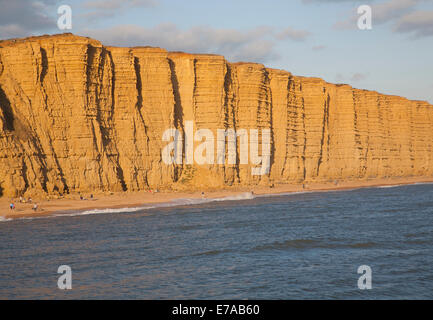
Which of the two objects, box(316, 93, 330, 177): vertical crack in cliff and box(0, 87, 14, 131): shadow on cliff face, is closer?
box(0, 87, 14, 131): shadow on cliff face

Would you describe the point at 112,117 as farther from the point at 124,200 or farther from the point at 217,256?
the point at 217,256

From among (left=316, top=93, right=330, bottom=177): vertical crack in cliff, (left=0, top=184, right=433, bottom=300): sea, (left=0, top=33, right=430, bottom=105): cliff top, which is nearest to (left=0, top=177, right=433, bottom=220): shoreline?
(left=0, top=184, right=433, bottom=300): sea

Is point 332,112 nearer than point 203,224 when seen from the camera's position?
No

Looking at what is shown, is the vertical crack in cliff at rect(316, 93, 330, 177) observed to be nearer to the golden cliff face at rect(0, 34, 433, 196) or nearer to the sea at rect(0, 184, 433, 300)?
the golden cliff face at rect(0, 34, 433, 196)

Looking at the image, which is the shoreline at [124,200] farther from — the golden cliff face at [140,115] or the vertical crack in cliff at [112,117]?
the vertical crack in cliff at [112,117]
